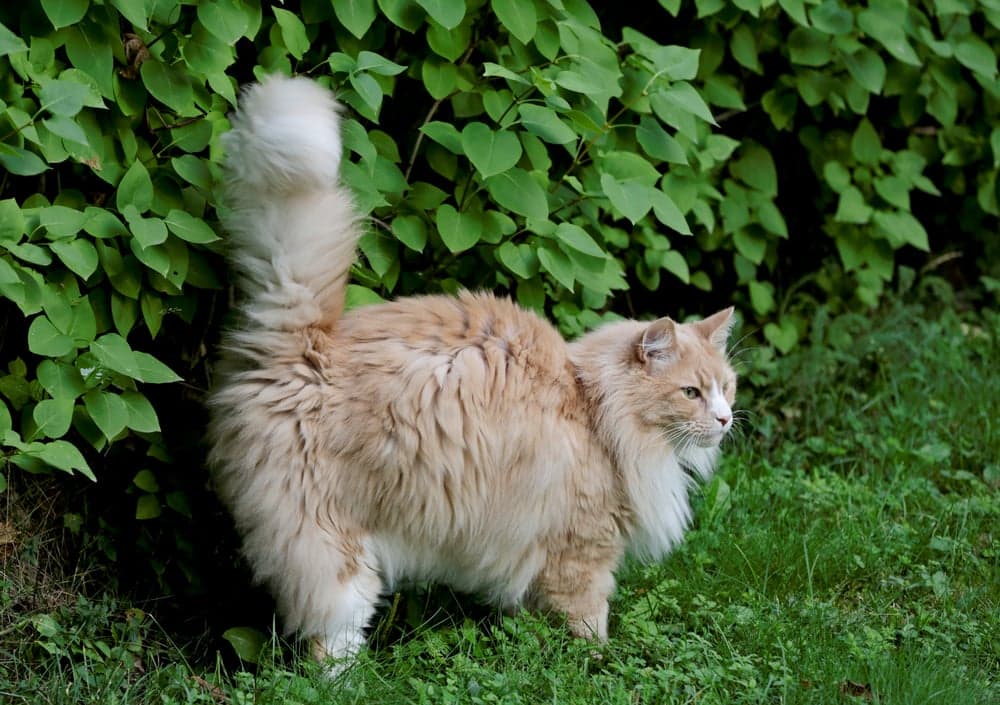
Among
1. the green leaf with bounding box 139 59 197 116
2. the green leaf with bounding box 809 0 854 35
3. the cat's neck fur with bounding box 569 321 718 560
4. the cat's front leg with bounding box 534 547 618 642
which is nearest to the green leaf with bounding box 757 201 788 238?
the green leaf with bounding box 809 0 854 35

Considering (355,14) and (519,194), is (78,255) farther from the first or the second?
(519,194)

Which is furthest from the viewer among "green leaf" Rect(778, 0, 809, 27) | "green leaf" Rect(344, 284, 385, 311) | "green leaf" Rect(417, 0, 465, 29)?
"green leaf" Rect(778, 0, 809, 27)

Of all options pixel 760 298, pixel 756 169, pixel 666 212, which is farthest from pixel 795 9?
pixel 760 298

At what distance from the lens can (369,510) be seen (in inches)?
139

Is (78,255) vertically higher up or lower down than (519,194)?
lower down

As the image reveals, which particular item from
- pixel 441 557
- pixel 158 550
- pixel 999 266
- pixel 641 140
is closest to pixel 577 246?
pixel 641 140

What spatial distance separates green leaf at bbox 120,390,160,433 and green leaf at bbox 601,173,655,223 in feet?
5.50

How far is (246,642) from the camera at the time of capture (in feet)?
12.6

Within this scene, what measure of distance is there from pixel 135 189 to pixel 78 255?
27 centimetres

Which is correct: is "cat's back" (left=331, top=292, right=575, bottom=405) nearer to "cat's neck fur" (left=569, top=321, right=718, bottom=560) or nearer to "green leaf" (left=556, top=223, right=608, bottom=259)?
"cat's neck fur" (left=569, top=321, right=718, bottom=560)

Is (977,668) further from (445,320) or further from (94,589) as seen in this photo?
(94,589)

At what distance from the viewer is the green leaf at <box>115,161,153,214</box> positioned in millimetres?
3418

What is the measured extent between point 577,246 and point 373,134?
0.81 m

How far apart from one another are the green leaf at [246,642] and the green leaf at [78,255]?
4.24 ft
